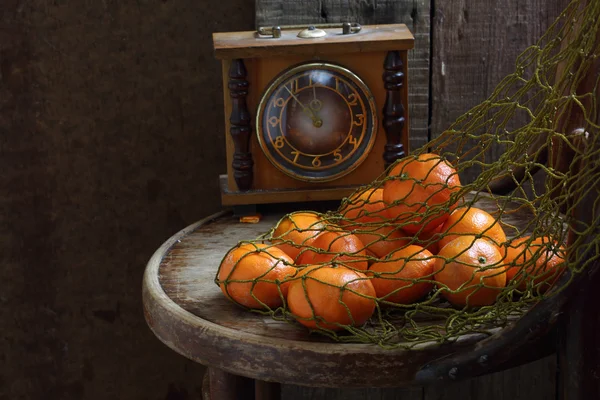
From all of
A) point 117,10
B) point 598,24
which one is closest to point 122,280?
point 117,10

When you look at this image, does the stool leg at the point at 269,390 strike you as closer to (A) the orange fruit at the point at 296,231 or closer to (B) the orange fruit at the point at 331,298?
(A) the orange fruit at the point at 296,231

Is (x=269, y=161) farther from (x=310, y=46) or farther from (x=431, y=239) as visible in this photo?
(x=431, y=239)

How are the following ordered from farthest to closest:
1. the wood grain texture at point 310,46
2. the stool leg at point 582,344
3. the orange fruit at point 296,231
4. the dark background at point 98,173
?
the dark background at point 98,173 → the wood grain texture at point 310,46 → the orange fruit at point 296,231 → the stool leg at point 582,344

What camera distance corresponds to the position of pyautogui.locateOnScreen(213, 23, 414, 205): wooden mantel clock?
5.09 ft

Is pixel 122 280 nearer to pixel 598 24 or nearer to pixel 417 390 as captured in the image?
pixel 417 390

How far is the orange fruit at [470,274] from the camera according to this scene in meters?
1.12

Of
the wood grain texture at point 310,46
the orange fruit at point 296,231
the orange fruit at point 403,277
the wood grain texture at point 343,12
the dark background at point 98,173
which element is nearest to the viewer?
the orange fruit at point 403,277

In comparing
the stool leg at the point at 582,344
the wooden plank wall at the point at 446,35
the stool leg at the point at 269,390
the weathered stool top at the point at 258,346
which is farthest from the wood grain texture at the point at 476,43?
the stool leg at the point at 582,344

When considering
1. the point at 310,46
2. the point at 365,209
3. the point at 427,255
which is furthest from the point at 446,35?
the point at 427,255

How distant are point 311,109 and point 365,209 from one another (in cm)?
32

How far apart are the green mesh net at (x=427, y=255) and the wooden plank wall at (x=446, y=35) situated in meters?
0.59

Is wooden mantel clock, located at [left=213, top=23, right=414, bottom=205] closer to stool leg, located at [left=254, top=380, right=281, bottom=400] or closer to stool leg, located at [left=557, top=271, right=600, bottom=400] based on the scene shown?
stool leg, located at [left=254, top=380, right=281, bottom=400]

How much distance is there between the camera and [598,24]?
103cm

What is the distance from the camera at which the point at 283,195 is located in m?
1.61
